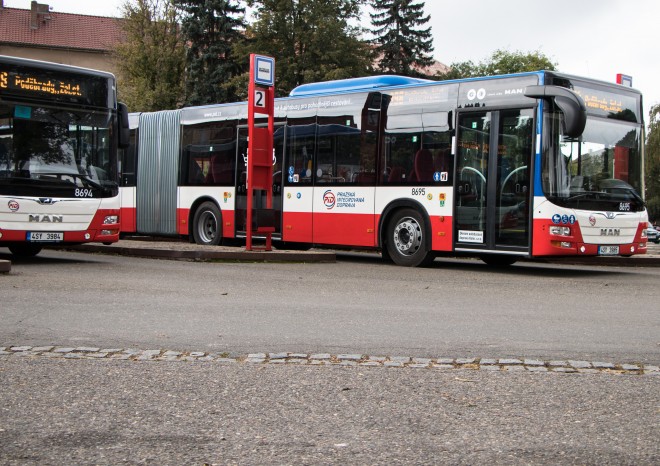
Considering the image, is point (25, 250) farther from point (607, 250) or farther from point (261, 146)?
point (607, 250)

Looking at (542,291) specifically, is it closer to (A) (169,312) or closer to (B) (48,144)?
(A) (169,312)

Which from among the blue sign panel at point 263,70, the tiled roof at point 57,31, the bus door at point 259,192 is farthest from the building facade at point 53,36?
the blue sign panel at point 263,70

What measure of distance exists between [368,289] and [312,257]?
204 inches

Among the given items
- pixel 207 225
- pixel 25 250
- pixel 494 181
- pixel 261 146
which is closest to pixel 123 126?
pixel 261 146

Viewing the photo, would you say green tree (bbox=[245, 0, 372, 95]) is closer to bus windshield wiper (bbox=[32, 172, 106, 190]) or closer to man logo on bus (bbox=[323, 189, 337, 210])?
man logo on bus (bbox=[323, 189, 337, 210])

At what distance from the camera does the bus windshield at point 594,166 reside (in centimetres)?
1491

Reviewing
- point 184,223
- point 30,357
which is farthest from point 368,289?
point 184,223

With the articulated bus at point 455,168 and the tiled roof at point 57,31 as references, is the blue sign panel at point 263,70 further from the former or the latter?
the tiled roof at point 57,31

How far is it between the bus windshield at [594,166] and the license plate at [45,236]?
8048 mm

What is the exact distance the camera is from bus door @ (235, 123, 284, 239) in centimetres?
1958

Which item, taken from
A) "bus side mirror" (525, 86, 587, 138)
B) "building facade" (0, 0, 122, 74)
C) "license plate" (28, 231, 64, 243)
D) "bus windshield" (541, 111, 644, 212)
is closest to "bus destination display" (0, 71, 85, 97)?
"license plate" (28, 231, 64, 243)

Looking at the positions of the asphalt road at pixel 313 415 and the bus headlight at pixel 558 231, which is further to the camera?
the bus headlight at pixel 558 231

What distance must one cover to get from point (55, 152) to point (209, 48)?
43116 millimetres

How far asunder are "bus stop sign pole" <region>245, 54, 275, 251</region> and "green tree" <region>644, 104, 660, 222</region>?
177 ft
